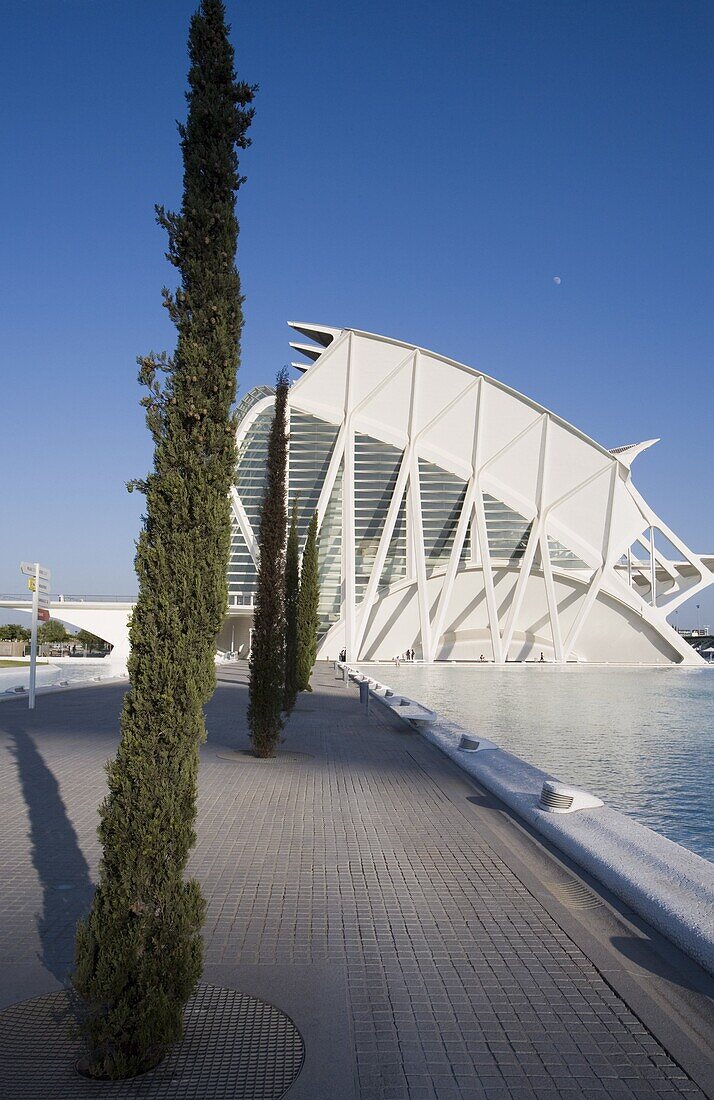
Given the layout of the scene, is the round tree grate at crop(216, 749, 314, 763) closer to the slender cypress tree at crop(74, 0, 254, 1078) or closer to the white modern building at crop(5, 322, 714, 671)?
the slender cypress tree at crop(74, 0, 254, 1078)

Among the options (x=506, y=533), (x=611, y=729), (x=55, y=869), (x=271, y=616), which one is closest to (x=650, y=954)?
(x=55, y=869)

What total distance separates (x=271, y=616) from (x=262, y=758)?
231 cm

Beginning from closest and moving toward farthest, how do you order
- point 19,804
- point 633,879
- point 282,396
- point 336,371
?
point 633,879 → point 19,804 → point 282,396 → point 336,371

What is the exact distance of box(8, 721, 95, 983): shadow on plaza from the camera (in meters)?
4.96

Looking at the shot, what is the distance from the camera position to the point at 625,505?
54.7 m

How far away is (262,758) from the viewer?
12.6 meters

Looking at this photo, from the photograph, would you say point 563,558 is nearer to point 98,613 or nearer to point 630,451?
point 630,451

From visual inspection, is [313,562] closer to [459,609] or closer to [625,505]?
[459,609]

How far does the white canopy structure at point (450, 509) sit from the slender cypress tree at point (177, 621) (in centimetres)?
4409

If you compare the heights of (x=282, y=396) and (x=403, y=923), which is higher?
(x=282, y=396)

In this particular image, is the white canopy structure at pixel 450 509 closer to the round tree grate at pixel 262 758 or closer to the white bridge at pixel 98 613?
the white bridge at pixel 98 613

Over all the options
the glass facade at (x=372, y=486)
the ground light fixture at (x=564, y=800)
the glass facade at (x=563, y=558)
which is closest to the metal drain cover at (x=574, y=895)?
the ground light fixture at (x=564, y=800)

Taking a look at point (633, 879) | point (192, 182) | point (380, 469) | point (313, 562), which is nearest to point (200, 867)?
point (633, 879)

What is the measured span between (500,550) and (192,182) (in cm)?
5008
